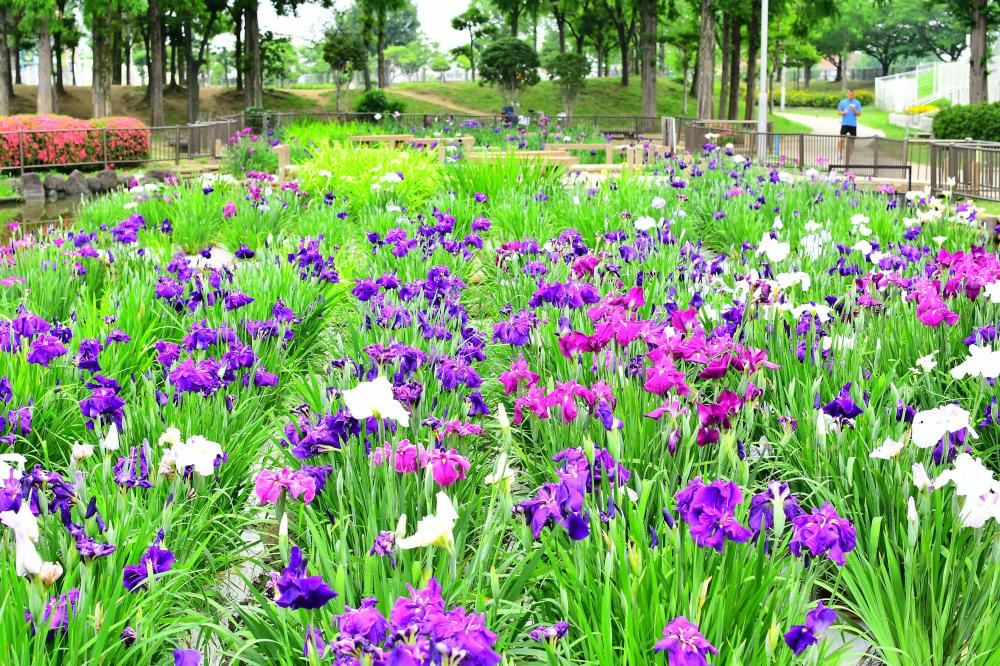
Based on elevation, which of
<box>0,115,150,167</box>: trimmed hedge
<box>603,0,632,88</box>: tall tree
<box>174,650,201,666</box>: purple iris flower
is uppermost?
<box>603,0,632,88</box>: tall tree

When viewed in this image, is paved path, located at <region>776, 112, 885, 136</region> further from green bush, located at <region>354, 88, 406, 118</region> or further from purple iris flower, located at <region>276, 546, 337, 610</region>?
purple iris flower, located at <region>276, 546, 337, 610</region>

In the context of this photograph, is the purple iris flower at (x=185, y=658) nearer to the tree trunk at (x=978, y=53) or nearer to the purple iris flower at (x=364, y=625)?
the purple iris flower at (x=364, y=625)

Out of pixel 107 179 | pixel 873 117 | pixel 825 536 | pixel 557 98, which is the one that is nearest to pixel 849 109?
pixel 107 179

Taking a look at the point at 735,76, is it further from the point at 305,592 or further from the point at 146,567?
the point at 305,592

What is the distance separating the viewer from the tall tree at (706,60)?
30850 millimetres

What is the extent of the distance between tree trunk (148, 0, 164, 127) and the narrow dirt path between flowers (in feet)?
69.6

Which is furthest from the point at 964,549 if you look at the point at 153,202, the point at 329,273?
the point at 153,202

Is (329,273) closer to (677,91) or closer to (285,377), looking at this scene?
(285,377)

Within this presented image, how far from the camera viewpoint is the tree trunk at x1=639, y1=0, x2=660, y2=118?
37.2m

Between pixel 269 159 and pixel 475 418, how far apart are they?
17052mm

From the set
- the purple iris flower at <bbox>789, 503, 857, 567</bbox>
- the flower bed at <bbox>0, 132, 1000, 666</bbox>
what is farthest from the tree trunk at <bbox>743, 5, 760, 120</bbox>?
the purple iris flower at <bbox>789, 503, 857, 567</bbox>

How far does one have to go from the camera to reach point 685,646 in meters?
1.94

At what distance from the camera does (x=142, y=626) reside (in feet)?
8.30

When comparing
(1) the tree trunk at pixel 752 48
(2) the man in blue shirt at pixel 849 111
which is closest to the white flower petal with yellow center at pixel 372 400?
(2) the man in blue shirt at pixel 849 111
